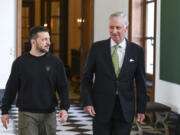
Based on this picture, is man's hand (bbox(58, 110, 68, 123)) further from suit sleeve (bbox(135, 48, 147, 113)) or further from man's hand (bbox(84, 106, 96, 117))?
suit sleeve (bbox(135, 48, 147, 113))

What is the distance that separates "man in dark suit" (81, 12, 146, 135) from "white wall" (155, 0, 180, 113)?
9.01ft

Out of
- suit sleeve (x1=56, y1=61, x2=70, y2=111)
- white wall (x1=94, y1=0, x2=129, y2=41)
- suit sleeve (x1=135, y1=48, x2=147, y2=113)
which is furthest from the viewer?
white wall (x1=94, y1=0, x2=129, y2=41)

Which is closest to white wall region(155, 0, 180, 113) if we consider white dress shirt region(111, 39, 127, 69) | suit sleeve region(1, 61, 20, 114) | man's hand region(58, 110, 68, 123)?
white dress shirt region(111, 39, 127, 69)

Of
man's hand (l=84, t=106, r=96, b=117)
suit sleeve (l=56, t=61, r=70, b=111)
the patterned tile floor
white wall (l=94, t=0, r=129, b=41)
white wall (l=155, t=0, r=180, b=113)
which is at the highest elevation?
white wall (l=94, t=0, r=129, b=41)

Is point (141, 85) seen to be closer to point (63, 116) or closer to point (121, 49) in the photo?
point (121, 49)

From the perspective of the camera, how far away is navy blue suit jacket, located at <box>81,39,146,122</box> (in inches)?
152

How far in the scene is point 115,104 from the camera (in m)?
3.90

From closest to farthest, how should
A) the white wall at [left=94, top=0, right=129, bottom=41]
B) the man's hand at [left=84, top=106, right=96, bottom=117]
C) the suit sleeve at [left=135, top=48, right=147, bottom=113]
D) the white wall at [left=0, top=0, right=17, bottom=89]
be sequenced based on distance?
the man's hand at [left=84, top=106, right=96, bottom=117] → the suit sleeve at [left=135, top=48, right=147, bottom=113] → the white wall at [left=0, top=0, right=17, bottom=89] → the white wall at [left=94, top=0, right=129, bottom=41]

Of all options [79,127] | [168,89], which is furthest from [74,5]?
[168,89]

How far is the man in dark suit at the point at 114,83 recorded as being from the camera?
3.87 metres

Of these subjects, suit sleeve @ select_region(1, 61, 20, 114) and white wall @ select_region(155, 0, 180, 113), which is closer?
suit sleeve @ select_region(1, 61, 20, 114)

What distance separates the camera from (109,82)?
12.8 feet

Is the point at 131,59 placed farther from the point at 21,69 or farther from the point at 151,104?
the point at 151,104

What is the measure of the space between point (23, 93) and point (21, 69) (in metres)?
0.23
